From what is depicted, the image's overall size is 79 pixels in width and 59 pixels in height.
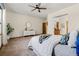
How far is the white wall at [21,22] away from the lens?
304cm

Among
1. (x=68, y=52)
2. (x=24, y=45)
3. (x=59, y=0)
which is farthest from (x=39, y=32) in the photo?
(x=59, y=0)

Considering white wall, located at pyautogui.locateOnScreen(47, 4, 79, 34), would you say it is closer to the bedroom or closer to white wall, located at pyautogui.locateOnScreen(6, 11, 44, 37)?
the bedroom

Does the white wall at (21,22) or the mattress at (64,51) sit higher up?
the white wall at (21,22)

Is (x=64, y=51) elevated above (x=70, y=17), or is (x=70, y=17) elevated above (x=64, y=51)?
(x=70, y=17)

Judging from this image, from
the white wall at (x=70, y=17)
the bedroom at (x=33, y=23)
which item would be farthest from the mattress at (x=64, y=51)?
the white wall at (x=70, y=17)

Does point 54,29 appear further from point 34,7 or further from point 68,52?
point 68,52

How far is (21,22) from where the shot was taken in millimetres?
3197

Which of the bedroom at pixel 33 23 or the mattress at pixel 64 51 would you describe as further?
the bedroom at pixel 33 23

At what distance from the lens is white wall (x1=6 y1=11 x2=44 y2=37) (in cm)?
304

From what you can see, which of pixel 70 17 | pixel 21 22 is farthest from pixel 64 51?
pixel 21 22

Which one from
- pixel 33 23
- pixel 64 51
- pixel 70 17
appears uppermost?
pixel 70 17

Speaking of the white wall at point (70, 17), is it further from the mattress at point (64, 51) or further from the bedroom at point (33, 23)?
the mattress at point (64, 51)

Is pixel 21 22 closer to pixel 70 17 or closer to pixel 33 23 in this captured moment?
pixel 33 23

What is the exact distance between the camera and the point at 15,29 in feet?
10.4
